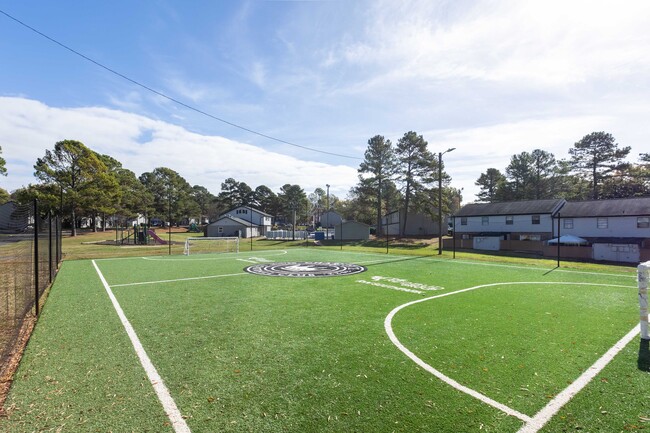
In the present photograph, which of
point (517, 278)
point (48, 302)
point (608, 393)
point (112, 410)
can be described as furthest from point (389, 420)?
point (517, 278)

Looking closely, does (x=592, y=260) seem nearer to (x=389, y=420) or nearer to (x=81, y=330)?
(x=389, y=420)

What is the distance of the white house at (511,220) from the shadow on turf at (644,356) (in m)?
35.1

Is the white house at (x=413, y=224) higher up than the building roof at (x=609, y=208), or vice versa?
the building roof at (x=609, y=208)

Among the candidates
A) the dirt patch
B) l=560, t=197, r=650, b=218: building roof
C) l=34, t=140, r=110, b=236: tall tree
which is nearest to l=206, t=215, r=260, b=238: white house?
l=34, t=140, r=110, b=236: tall tree

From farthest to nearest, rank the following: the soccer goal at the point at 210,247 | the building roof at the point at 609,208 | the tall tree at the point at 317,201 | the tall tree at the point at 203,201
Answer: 1. the tall tree at the point at 317,201
2. the tall tree at the point at 203,201
3. the building roof at the point at 609,208
4. the soccer goal at the point at 210,247

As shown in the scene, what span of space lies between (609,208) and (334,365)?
40.3 m

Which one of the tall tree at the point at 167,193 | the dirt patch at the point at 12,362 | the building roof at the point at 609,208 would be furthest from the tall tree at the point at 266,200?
the dirt patch at the point at 12,362

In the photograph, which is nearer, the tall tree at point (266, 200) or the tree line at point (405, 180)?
the tree line at point (405, 180)

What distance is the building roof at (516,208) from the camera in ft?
121

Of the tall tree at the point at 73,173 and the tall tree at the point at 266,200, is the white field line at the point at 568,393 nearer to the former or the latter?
the tall tree at the point at 73,173

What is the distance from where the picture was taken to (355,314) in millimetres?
7355

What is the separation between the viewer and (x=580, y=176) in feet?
170

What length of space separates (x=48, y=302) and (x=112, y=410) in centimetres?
743

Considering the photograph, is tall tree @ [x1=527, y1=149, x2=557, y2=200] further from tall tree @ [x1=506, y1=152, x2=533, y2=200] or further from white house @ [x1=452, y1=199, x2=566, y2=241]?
white house @ [x1=452, y1=199, x2=566, y2=241]
